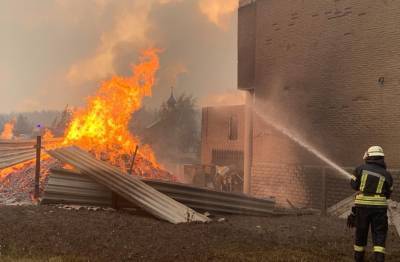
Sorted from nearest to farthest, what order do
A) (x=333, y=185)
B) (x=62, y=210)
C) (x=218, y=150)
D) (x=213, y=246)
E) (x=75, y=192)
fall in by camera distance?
(x=213, y=246) < (x=62, y=210) < (x=75, y=192) < (x=333, y=185) < (x=218, y=150)

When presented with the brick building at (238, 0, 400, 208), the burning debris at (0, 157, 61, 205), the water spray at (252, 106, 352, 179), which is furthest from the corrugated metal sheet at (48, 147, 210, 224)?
the brick building at (238, 0, 400, 208)

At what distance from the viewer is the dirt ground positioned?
598cm

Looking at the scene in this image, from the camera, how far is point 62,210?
8.63 m

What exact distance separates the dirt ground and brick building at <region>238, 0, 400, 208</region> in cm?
485

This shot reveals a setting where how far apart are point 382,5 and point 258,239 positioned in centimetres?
909

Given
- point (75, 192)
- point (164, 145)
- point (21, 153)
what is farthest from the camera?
point (164, 145)

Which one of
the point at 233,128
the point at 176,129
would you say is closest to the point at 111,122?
the point at 233,128

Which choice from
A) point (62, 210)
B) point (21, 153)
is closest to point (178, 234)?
point (62, 210)

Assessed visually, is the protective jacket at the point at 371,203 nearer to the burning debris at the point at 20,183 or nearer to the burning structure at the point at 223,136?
the burning debris at the point at 20,183

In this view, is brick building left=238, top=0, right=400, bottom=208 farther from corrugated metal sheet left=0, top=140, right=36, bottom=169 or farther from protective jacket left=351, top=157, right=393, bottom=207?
corrugated metal sheet left=0, top=140, right=36, bottom=169

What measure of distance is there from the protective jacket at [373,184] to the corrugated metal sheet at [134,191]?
3444mm

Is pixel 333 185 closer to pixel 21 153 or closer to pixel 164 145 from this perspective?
pixel 21 153

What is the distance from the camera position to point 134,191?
9016mm

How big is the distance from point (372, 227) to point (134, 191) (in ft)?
16.2
